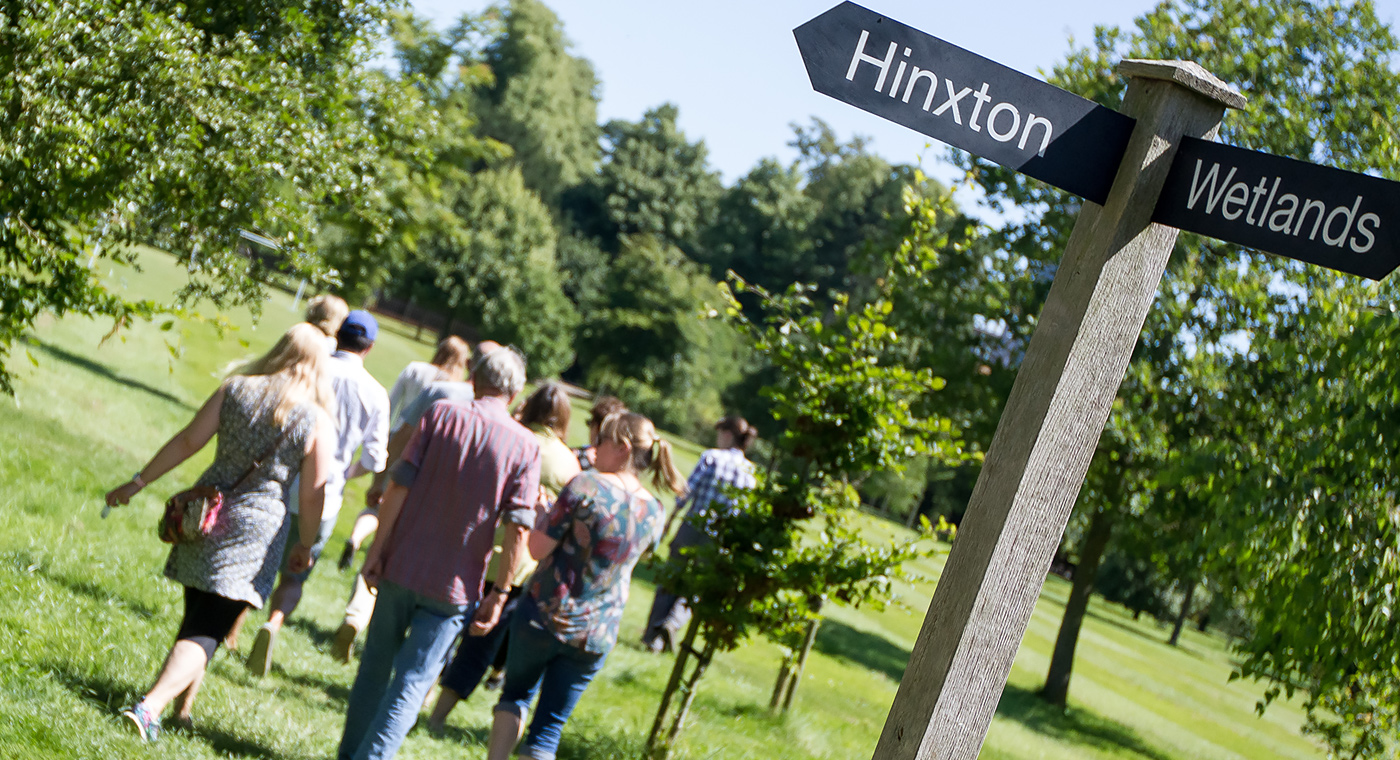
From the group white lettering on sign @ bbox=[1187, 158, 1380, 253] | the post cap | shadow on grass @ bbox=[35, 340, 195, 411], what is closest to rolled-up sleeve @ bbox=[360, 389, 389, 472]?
the post cap

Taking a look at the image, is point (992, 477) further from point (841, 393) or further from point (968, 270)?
point (968, 270)

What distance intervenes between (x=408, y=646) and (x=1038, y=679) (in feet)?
57.2

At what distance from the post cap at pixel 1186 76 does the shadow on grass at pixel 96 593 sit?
582cm

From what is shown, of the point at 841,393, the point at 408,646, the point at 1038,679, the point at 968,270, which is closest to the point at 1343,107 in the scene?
the point at 968,270

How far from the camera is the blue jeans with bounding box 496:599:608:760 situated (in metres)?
5.46

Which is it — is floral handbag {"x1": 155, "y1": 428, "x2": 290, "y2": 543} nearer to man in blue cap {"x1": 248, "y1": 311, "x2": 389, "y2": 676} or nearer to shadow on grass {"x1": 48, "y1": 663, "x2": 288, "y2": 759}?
shadow on grass {"x1": 48, "y1": 663, "x2": 288, "y2": 759}

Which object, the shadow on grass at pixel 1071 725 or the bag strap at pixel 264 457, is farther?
the shadow on grass at pixel 1071 725

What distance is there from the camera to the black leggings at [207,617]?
5012mm

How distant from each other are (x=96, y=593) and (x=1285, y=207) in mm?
6236

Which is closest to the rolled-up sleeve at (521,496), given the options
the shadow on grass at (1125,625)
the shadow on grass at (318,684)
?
the shadow on grass at (318,684)

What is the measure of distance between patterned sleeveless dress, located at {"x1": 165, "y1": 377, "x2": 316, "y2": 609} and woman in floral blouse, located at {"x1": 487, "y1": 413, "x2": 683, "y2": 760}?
3.74 feet

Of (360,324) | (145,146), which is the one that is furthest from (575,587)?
(145,146)

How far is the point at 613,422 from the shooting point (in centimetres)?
557

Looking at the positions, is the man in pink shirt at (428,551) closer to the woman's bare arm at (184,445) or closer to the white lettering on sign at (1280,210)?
the woman's bare arm at (184,445)
